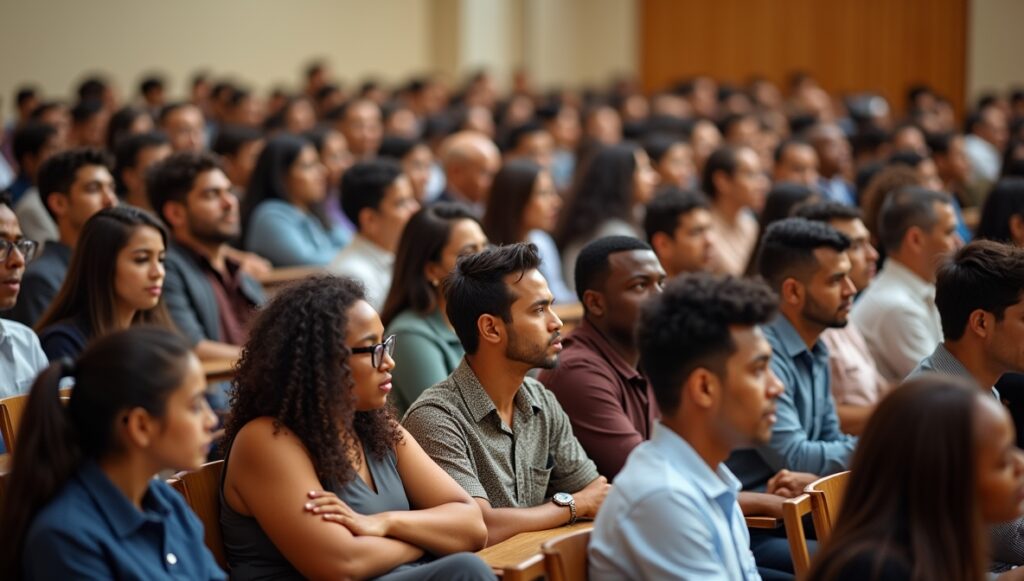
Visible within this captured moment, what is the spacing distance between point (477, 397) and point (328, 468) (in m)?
0.58

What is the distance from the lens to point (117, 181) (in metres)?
5.98

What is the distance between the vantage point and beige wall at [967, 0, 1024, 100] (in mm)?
12789

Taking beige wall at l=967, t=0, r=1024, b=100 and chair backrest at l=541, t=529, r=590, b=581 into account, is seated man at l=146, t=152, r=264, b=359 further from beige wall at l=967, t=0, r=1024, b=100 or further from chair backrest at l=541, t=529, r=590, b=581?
beige wall at l=967, t=0, r=1024, b=100

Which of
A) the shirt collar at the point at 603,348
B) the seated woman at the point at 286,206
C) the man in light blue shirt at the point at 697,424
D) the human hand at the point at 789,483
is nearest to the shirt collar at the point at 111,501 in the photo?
the man in light blue shirt at the point at 697,424

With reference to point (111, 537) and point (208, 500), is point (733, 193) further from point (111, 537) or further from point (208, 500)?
point (111, 537)

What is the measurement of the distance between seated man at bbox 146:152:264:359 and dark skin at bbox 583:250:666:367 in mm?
1874

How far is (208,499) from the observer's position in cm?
253

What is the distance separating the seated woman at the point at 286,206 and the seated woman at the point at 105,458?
4.14 m

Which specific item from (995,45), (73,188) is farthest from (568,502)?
(995,45)

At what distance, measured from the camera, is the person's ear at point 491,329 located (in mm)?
2941

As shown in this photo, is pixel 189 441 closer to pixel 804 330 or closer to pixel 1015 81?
pixel 804 330

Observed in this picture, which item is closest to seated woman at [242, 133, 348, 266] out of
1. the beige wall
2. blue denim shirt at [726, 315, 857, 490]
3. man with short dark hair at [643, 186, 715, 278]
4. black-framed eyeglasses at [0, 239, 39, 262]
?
man with short dark hair at [643, 186, 715, 278]

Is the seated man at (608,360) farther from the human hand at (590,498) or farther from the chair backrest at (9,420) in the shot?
the chair backrest at (9,420)

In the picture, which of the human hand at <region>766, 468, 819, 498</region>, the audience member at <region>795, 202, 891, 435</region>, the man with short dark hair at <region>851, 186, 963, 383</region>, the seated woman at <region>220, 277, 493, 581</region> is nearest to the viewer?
the seated woman at <region>220, 277, 493, 581</region>
